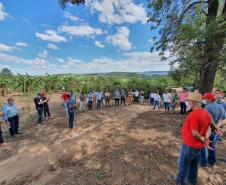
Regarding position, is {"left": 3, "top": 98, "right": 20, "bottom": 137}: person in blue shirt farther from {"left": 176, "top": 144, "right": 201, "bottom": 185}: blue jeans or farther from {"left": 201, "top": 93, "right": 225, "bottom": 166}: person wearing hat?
{"left": 201, "top": 93, "right": 225, "bottom": 166}: person wearing hat

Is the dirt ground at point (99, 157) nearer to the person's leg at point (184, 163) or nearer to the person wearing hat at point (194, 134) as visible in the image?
the person's leg at point (184, 163)

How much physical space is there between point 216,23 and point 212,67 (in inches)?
100

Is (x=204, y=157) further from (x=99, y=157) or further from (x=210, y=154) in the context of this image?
(x=99, y=157)

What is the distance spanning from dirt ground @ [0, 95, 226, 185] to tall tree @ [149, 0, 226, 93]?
3.84 meters

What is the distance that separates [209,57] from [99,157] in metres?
7.45

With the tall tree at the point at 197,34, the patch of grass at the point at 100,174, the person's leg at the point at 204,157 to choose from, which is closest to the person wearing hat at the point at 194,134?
the person's leg at the point at 204,157

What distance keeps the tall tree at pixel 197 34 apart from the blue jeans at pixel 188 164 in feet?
21.4

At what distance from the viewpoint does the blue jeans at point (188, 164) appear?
3619mm

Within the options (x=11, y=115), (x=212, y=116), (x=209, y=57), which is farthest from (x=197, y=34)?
(x=11, y=115)

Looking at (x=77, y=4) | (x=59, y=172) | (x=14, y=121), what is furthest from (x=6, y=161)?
(x=77, y=4)

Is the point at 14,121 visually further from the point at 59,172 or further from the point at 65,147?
the point at 59,172

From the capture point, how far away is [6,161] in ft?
19.6

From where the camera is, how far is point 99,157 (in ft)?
18.1

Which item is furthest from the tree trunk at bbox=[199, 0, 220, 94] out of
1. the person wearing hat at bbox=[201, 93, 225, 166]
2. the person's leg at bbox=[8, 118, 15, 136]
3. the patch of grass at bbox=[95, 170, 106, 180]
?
the person's leg at bbox=[8, 118, 15, 136]
